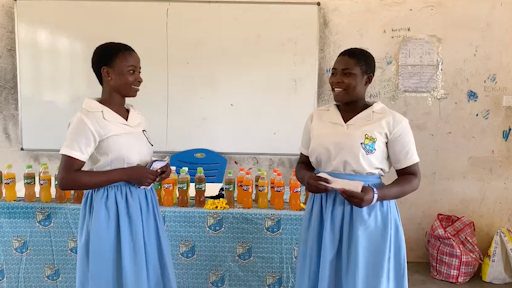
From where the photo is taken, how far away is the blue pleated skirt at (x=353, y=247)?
1.41 m

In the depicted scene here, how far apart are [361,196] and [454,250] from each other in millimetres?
2193

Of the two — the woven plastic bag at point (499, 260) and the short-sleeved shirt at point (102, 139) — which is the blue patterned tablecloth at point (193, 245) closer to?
the short-sleeved shirt at point (102, 139)

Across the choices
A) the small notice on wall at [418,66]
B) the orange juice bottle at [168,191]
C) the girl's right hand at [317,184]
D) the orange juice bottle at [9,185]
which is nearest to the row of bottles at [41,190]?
the orange juice bottle at [9,185]

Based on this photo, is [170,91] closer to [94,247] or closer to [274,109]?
[274,109]

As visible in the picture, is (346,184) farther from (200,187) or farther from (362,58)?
(200,187)

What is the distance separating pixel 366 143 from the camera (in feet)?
4.71

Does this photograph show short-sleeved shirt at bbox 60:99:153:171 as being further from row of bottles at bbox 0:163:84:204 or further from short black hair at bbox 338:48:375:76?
short black hair at bbox 338:48:375:76

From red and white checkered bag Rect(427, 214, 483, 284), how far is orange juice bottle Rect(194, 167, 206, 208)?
6.71 ft

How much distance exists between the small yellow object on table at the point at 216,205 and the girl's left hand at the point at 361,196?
974mm

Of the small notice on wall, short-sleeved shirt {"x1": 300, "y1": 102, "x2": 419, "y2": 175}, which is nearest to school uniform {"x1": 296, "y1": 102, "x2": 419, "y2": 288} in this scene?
short-sleeved shirt {"x1": 300, "y1": 102, "x2": 419, "y2": 175}

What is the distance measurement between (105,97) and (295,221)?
1204 millimetres

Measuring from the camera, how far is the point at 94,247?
59.5 inches

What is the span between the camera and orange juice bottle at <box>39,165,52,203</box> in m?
2.23

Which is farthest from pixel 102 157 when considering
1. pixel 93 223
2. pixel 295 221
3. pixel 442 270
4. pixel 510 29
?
pixel 510 29
